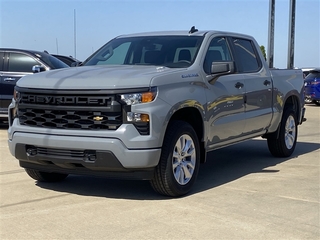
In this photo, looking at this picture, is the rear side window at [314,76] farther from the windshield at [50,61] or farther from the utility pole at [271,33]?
the windshield at [50,61]

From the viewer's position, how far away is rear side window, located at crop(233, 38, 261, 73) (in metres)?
7.57

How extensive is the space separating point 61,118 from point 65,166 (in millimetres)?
496

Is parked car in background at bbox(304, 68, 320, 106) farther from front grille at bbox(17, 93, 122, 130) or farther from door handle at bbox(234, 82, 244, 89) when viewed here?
front grille at bbox(17, 93, 122, 130)

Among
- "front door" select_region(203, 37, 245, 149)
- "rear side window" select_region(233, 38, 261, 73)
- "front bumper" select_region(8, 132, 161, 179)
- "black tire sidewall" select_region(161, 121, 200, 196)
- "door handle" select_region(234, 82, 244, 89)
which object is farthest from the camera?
"rear side window" select_region(233, 38, 261, 73)

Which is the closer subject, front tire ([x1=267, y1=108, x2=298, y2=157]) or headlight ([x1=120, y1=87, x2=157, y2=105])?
headlight ([x1=120, y1=87, x2=157, y2=105])

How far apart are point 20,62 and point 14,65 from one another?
0.14m

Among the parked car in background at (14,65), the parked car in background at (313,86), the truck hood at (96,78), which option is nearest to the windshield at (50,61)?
the parked car in background at (14,65)

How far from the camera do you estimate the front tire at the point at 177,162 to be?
5.61 meters

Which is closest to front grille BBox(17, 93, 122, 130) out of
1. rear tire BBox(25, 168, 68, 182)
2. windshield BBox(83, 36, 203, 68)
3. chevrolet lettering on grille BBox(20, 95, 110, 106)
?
chevrolet lettering on grille BBox(20, 95, 110, 106)

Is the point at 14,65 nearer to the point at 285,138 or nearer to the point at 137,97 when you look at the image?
the point at 285,138

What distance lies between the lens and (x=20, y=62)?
38.4 ft

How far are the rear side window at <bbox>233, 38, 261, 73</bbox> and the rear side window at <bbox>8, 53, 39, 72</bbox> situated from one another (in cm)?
526

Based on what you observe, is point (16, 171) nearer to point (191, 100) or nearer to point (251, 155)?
point (191, 100)

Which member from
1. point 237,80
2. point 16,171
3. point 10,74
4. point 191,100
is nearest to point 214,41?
point 237,80
